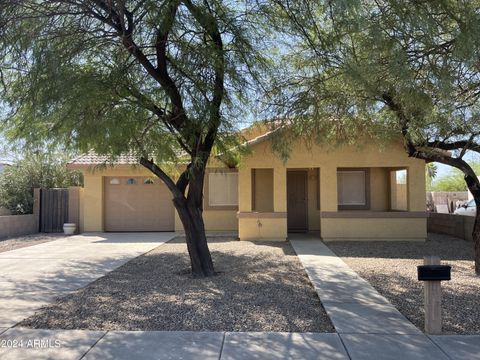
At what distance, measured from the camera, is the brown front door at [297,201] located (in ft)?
61.9

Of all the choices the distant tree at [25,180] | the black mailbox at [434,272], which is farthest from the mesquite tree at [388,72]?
the distant tree at [25,180]

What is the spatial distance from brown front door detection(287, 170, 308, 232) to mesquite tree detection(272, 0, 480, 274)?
7.12 meters

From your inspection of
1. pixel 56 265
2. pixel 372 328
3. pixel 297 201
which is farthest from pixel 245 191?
pixel 372 328

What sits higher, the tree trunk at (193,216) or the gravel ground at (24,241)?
the tree trunk at (193,216)

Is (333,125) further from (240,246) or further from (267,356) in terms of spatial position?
(267,356)

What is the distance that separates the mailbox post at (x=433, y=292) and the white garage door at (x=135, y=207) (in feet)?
46.9

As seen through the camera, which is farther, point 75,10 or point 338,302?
point 75,10

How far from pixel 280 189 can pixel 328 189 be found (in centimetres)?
157

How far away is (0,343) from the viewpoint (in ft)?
19.4

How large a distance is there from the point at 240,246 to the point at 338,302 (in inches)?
282

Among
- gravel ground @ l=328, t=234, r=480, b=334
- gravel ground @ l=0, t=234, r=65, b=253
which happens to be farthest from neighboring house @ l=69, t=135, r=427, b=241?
gravel ground @ l=0, t=234, r=65, b=253

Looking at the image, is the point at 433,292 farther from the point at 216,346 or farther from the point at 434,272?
the point at 216,346

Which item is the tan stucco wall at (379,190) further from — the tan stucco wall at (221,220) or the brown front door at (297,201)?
the tan stucco wall at (221,220)

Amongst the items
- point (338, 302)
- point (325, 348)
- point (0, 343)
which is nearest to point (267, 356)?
point (325, 348)
